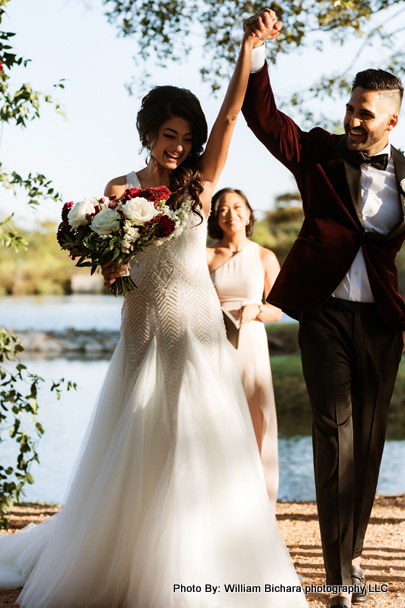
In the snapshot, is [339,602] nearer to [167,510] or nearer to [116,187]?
[167,510]

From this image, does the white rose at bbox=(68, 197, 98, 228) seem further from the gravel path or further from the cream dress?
the cream dress

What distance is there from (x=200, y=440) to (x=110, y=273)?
34.6 inches

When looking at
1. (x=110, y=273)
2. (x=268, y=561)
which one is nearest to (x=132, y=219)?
(x=110, y=273)

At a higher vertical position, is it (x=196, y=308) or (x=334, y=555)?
(x=196, y=308)

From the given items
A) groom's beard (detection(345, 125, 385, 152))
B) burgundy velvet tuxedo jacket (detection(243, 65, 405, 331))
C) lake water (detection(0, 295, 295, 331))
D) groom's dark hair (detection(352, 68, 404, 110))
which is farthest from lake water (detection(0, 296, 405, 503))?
groom's dark hair (detection(352, 68, 404, 110))

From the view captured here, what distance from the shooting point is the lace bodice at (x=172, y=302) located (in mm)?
3393

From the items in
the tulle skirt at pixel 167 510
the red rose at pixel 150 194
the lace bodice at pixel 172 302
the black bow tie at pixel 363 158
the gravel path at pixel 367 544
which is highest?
the black bow tie at pixel 363 158

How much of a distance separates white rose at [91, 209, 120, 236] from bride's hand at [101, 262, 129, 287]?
174mm

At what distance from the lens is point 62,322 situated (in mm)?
29719

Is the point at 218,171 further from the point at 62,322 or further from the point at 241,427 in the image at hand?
the point at 62,322

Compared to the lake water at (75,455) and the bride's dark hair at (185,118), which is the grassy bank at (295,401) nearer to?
the lake water at (75,455)

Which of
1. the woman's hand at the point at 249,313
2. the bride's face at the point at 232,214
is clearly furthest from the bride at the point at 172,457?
the bride's face at the point at 232,214

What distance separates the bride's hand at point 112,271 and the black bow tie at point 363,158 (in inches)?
45.9

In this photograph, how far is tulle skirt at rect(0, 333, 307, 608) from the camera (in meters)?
2.98
